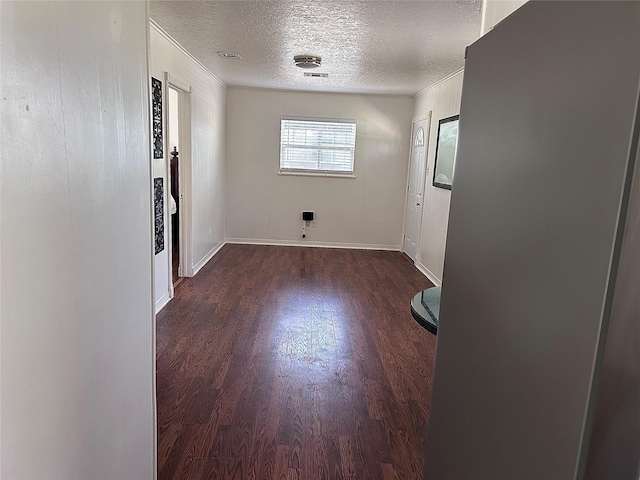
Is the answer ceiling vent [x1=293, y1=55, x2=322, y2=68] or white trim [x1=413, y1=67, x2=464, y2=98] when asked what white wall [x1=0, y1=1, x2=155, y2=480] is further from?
white trim [x1=413, y1=67, x2=464, y2=98]

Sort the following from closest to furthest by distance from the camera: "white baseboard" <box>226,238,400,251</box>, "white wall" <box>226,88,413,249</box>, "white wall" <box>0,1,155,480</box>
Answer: "white wall" <box>0,1,155,480</box>, "white wall" <box>226,88,413,249</box>, "white baseboard" <box>226,238,400,251</box>

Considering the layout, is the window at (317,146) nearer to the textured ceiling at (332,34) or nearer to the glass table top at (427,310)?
the textured ceiling at (332,34)

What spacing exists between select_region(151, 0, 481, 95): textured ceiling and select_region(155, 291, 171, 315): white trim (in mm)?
2296

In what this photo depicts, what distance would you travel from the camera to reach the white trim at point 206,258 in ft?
16.5

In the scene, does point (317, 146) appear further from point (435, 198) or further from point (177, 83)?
point (177, 83)

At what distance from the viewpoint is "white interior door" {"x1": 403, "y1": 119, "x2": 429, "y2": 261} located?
5.88m

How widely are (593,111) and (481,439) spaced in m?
0.76

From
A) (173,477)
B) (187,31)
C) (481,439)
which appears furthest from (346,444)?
(187,31)

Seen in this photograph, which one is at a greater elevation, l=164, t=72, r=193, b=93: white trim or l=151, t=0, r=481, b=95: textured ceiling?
l=151, t=0, r=481, b=95: textured ceiling

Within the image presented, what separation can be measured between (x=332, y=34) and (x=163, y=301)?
2.73m

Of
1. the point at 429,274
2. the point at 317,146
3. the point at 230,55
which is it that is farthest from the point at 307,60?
the point at 429,274

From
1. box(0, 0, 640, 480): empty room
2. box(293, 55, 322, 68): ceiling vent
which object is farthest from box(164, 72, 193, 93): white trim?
box(293, 55, 322, 68): ceiling vent

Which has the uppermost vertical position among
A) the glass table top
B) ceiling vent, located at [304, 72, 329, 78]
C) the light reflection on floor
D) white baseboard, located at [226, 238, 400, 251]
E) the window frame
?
ceiling vent, located at [304, 72, 329, 78]

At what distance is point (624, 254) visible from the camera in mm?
590
